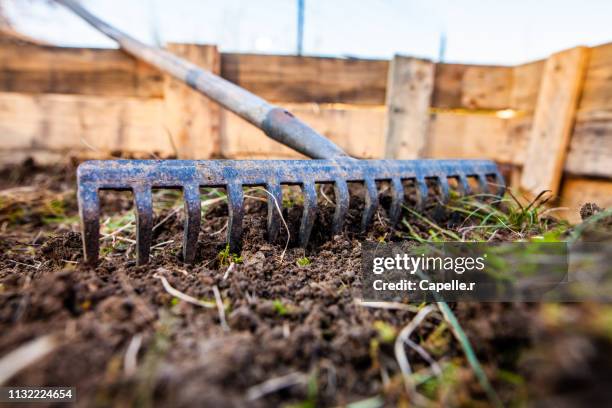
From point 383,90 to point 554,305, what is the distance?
2.29 m

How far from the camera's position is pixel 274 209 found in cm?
A: 135

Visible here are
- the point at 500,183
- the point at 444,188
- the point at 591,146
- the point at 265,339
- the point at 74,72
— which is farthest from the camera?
the point at 74,72

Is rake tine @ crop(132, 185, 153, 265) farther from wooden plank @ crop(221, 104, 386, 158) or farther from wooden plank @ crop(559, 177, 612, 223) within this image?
wooden plank @ crop(559, 177, 612, 223)

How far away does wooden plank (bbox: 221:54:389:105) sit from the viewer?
263 cm

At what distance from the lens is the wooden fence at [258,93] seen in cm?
257

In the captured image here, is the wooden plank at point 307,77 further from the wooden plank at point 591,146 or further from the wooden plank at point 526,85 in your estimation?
the wooden plank at point 591,146

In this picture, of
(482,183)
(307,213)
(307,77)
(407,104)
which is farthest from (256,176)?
(407,104)

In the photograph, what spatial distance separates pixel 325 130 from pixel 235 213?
5.18ft

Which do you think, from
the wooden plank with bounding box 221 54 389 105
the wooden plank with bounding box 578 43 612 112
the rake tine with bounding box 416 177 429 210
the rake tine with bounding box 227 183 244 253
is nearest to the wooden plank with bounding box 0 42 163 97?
the wooden plank with bounding box 221 54 389 105

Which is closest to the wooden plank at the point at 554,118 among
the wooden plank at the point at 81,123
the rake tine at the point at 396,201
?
the rake tine at the point at 396,201

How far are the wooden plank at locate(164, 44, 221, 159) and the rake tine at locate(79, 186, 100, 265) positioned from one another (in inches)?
62.0

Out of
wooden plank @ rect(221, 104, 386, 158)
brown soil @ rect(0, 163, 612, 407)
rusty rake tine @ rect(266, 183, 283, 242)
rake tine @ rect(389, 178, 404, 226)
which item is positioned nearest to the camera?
brown soil @ rect(0, 163, 612, 407)

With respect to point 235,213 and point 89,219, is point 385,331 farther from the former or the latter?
point 89,219

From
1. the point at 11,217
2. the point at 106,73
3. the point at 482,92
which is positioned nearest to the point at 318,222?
the point at 11,217
